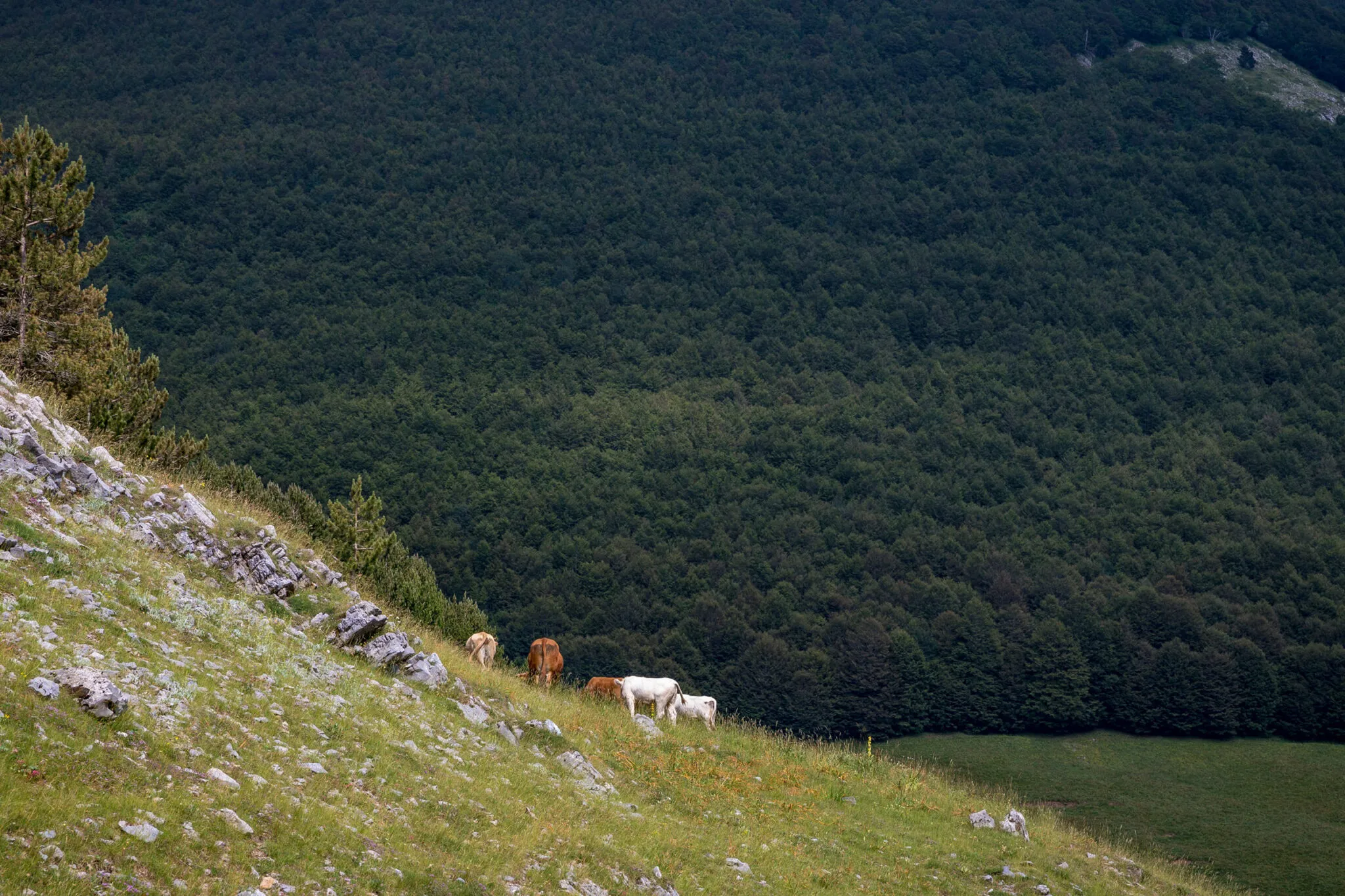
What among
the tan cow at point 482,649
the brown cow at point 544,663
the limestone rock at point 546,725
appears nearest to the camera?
the limestone rock at point 546,725

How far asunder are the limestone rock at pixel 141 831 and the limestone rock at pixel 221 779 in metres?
1.42

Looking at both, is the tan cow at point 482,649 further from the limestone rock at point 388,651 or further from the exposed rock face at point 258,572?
the exposed rock face at point 258,572

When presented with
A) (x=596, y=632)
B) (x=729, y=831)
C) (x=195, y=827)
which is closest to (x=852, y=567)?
(x=596, y=632)

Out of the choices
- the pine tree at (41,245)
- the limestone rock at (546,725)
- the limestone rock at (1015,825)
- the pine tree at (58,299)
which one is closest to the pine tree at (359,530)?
the pine tree at (58,299)

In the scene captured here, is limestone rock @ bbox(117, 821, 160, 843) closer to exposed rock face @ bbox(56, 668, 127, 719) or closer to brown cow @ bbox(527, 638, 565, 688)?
exposed rock face @ bbox(56, 668, 127, 719)

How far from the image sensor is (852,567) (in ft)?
513

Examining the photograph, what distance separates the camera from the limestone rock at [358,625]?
20.1m

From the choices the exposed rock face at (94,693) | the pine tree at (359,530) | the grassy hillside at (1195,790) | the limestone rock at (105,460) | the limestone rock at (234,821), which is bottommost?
the grassy hillside at (1195,790)

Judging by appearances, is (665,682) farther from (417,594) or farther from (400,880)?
(400,880)

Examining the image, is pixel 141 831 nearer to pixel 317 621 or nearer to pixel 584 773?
pixel 317 621

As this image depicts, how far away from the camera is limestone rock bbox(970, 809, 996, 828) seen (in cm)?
2519

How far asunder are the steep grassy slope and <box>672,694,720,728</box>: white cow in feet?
13.3

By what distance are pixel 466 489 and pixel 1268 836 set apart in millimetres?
115590

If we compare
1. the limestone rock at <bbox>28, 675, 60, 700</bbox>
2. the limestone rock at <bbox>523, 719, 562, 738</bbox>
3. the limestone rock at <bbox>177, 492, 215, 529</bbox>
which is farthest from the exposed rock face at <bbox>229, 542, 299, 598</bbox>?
the limestone rock at <bbox>28, 675, 60, 700</bbox>
